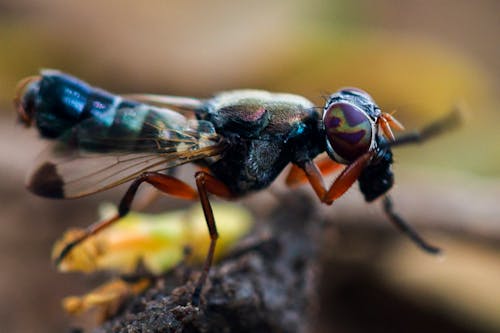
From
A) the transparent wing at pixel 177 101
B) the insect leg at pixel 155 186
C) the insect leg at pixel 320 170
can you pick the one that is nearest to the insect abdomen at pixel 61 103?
the transparent wing at pixel 177 101

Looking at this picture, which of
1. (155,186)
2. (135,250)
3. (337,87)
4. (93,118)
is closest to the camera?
(155,186)

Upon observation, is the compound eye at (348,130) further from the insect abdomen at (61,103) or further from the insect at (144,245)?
the insect abdomen at (61,103)

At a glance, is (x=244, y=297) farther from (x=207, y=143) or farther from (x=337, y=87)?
(x=337, y=87)

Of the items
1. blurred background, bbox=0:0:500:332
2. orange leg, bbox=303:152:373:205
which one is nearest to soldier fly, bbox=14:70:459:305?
orange leg, bbox=303:152:373:205

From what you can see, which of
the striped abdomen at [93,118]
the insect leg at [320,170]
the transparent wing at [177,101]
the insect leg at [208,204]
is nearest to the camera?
the insect leg at [208,204]

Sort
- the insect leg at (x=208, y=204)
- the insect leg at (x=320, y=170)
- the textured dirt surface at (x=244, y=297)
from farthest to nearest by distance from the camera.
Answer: the insect leg at (x=320, y=170), the insect leg at (x=208, y=204), the textured dirt surface at (x=244, y=297)

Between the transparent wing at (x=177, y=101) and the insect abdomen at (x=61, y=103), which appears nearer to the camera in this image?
the insect abdomen at (x=61, y=103)

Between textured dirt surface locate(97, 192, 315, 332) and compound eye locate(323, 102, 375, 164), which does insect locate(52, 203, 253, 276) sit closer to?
textured dirt surface locate(97, 192, 315, 332)

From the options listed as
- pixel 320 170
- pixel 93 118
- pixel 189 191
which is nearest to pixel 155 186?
pixel 189 191
